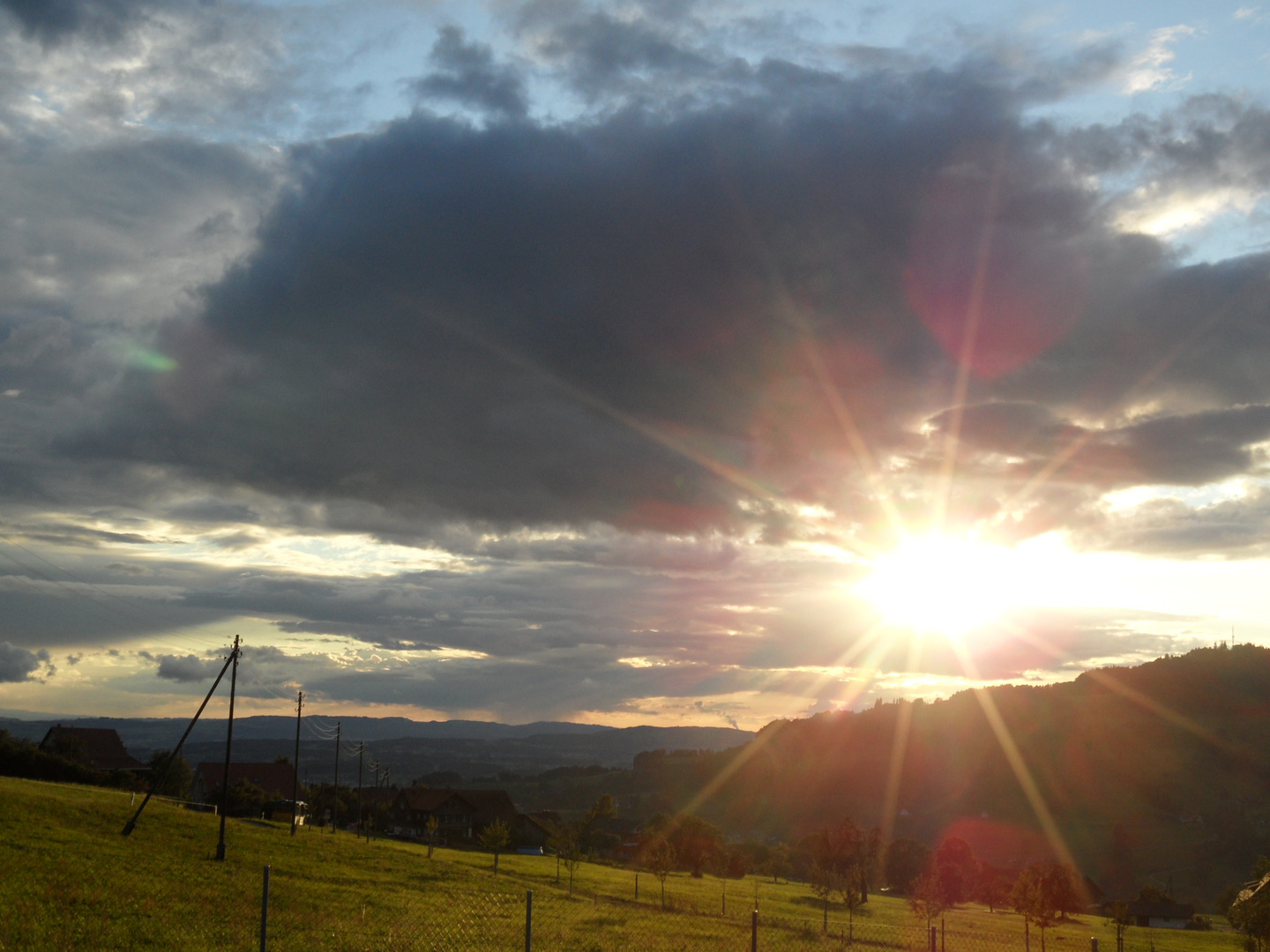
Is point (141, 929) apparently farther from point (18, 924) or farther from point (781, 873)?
point (781, 873)

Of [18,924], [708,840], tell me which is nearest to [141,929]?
[18,924]

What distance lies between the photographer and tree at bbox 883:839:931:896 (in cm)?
12381

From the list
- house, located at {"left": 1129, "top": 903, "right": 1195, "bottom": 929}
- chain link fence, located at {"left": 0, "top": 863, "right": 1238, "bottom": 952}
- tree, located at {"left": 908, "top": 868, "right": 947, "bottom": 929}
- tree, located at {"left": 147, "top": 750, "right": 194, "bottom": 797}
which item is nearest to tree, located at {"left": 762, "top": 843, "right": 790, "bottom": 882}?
house, located at {"left": 1129, "top": 903, "right": 1195, "bottom": 929}

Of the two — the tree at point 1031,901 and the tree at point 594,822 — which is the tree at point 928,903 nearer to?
the tree at point 1031,901

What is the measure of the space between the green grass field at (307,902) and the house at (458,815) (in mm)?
63098

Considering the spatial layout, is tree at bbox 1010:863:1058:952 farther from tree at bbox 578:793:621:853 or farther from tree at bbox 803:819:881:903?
tree at bbox 578:793:621:853

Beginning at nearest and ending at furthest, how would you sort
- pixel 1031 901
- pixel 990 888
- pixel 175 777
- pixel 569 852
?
pixel 1031 901, pixel 569 852, pixel 990 888, pixel 175 777

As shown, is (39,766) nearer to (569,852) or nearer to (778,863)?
(569,852)

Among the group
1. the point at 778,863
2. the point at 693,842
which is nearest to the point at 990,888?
the point at 778,863

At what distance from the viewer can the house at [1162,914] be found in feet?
389

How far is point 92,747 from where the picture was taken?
129625 mm

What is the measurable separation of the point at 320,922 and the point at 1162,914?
133 meters

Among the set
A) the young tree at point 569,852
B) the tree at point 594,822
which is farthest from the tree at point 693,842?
the young tree at point 569,852

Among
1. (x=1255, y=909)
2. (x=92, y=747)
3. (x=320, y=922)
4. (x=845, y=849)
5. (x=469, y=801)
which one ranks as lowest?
(x=469, y=801)
